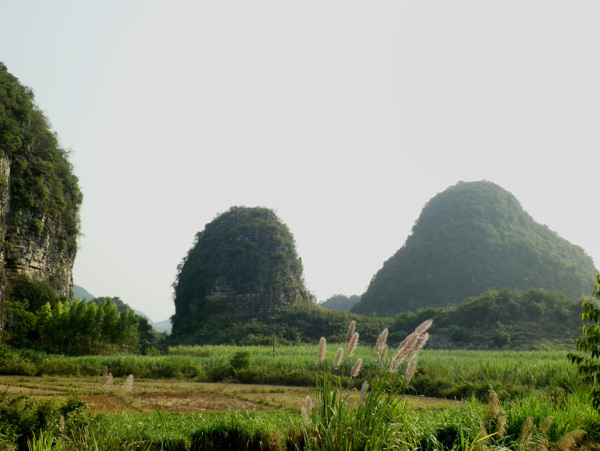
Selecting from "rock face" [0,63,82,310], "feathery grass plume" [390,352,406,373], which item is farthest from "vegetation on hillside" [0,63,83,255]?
"feathery grass plume" [390,352,406,373]

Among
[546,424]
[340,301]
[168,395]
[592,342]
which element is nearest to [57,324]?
[168,395]

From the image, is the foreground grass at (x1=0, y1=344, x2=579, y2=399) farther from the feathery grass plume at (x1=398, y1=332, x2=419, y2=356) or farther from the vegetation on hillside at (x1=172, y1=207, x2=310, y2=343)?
the vegetation on hillside at (x1=172, y1=207, x2=310, y2=343)

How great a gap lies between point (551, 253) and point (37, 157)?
5986 centimetres

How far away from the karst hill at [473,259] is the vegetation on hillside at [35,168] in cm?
4121

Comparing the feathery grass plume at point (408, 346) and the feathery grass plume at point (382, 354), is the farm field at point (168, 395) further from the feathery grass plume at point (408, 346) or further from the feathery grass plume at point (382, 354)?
the feathery grass plume at point (408, 346)

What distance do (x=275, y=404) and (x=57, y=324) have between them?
49.5 feet

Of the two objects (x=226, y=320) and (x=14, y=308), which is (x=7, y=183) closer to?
(x=14, y=308)

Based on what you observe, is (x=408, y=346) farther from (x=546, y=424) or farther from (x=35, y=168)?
(x=35, y=168)

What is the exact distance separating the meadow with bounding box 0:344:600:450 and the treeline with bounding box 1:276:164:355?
3.37 metres

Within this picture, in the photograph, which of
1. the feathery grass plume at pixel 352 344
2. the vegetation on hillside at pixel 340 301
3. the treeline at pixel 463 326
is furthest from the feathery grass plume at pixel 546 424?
the vegetation on hillside at pixel 340 301

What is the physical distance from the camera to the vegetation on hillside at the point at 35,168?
2594 cm

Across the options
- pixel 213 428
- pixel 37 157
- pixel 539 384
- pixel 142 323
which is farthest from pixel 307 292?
pixel 213 428

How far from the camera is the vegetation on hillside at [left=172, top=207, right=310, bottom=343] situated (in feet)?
155

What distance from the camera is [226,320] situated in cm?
4466
